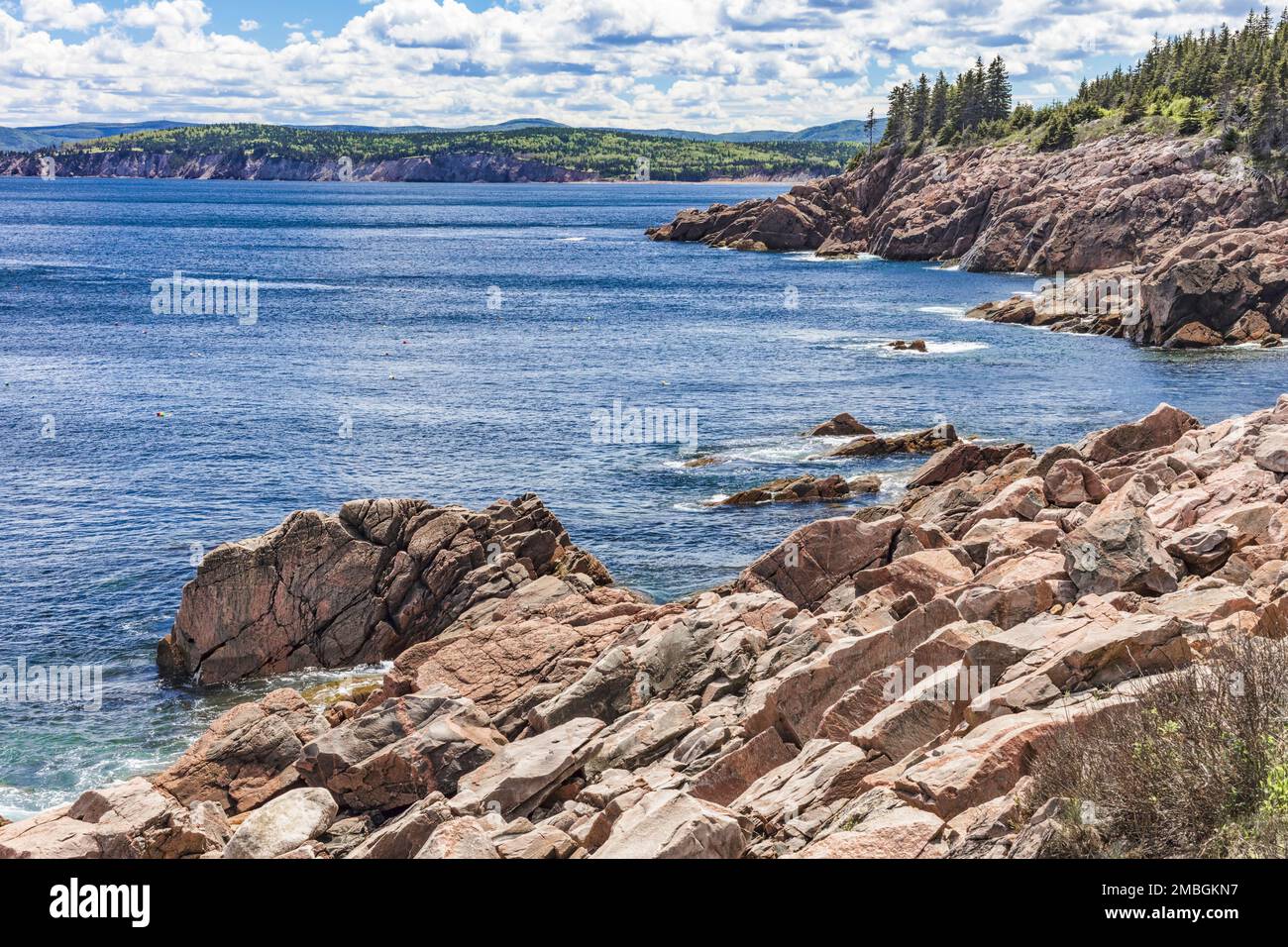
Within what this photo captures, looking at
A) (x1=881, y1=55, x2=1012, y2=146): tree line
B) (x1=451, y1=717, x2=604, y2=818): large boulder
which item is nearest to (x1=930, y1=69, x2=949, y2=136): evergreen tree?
(x1=881, y1=55, x2=1012, y2=146): tree line

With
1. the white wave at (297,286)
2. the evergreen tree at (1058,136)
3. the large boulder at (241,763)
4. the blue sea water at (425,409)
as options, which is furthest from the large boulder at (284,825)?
the evergreen tree at (1058,136)

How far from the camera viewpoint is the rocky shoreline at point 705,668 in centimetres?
1756

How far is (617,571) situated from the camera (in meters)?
43.8

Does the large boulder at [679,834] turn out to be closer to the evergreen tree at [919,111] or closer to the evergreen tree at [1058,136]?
the evergreen tree at [1058,136]

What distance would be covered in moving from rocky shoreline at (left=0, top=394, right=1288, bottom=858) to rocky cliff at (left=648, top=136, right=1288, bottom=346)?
52.0 meters

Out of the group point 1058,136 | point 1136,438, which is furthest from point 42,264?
point 1136,438

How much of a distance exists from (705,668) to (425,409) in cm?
4766

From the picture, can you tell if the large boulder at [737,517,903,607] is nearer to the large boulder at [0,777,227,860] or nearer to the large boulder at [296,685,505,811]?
the large boulder at [296,685,505,811]

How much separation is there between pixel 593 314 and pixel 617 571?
238 feet

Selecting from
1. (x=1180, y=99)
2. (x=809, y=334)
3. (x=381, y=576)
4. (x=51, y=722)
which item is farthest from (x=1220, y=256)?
(x=51, y=722)

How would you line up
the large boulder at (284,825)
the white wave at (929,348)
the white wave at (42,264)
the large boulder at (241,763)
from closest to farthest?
the large boulder at (284,825)
the large boulder at (241,763)
the white wave at (929,348)
the white wave at (42,264)

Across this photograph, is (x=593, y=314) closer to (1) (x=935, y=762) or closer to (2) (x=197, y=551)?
(2) (x=197, y=551)

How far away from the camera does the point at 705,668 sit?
87.6ft

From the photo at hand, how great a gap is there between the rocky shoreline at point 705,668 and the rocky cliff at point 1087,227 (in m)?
52.0
